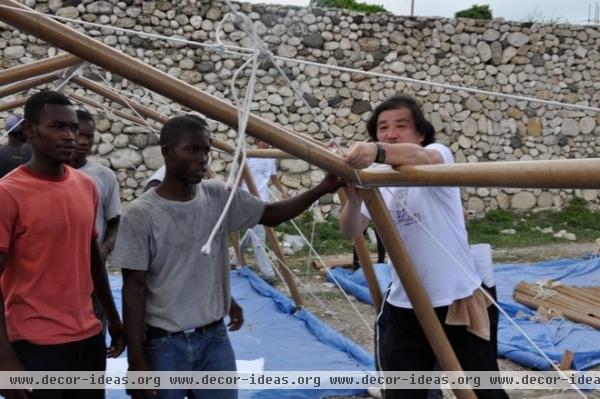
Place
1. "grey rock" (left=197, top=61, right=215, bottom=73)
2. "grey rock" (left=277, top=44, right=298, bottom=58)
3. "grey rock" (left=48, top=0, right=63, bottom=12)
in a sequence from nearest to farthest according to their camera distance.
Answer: "grey rock" (left=48, top=0, right=63, bottom=12), "grey rock" (left=197, top=61, right=215, bottom=73), "grey rock" (left=277, top=44, right=298, bottom=58)

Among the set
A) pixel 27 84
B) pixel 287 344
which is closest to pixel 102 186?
pixel 27 84

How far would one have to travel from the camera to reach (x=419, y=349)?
2240mm

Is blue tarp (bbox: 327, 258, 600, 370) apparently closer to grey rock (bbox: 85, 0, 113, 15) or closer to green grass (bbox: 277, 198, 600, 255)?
green grass (bbox: 277, 198, 600, 255)

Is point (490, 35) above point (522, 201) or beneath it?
above

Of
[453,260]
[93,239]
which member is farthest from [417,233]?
[93,239]

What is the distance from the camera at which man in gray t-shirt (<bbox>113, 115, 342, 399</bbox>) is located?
1986mm

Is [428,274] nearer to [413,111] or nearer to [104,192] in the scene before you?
[413,111]

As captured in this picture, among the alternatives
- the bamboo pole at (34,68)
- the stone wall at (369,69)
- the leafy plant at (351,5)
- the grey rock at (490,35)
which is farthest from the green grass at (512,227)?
the leafy plant at (351,5)

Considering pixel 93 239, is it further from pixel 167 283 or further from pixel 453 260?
pixel 453 260

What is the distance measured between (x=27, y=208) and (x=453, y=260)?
4.68 ft

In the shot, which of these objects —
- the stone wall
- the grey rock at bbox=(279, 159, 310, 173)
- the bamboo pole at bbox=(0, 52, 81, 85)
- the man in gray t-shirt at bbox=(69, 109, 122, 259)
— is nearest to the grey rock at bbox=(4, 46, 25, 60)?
the stone wall

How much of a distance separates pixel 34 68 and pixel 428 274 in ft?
6.16

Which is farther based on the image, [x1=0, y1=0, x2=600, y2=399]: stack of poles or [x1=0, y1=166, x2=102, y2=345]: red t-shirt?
[x1=0, y1=166, x2=102, y2=345]: red t-shirt

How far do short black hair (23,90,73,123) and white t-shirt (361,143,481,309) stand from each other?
49.0 inches
